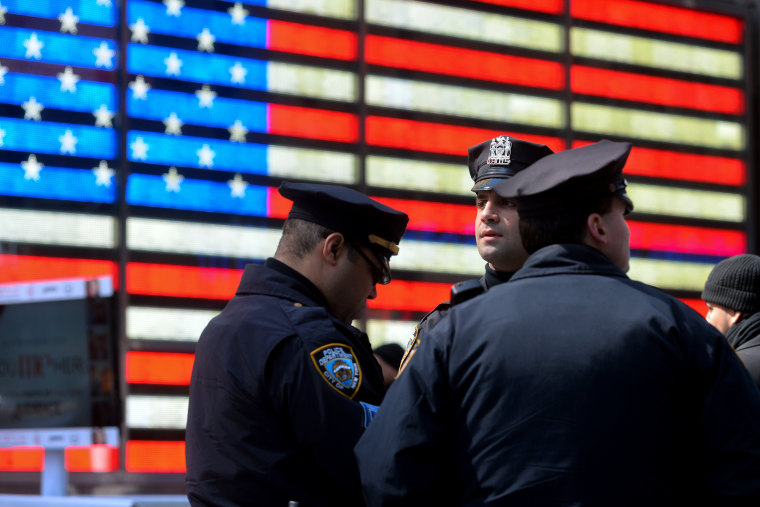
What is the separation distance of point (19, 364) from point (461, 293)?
2.46 meters

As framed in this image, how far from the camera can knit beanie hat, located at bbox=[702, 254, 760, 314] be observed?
3.23 m

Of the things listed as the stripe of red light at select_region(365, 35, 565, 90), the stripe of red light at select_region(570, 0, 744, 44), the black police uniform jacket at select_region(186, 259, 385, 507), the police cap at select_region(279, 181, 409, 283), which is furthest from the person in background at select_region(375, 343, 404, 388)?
the stripe of red light at select_region(570, 0, 744, 44)

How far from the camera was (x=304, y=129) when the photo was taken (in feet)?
22.0

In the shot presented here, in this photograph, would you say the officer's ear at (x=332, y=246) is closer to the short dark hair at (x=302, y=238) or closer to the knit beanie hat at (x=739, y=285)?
the short dark hair at (x=302, y=238)

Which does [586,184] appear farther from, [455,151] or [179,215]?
[455,151]

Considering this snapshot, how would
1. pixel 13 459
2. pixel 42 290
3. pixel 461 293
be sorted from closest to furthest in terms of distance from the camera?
pixel 461 293 < pixel 42 290 < pixel 13 459

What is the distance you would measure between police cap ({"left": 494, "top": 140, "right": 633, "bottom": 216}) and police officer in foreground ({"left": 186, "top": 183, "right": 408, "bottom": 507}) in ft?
1.74

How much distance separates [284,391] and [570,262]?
25.5 inches

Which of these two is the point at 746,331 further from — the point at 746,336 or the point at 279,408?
the point at 279,408

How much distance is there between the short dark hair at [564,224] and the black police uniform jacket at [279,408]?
52 centimetres

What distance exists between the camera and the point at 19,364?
4.29 m

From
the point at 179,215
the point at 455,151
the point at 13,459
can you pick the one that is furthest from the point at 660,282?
the point at 13,459

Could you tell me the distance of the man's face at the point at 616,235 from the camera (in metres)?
1.72

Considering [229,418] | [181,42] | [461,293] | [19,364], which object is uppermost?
[181,42]
